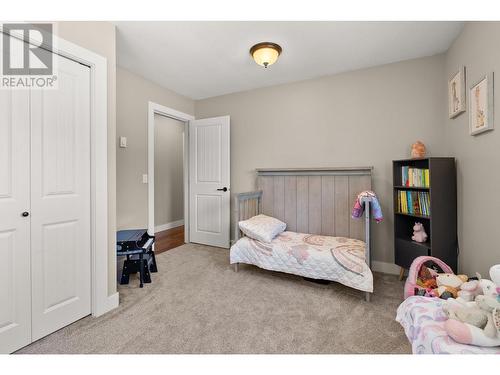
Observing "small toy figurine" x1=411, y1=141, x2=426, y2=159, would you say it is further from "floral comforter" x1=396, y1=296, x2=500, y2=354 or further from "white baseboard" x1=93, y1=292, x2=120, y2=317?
"white baseboard" x1=93, y1=292, x2=120, y2=317

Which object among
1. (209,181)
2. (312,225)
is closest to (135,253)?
(209,181)

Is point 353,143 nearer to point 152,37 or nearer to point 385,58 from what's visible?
point 385,58

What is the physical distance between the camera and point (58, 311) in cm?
161

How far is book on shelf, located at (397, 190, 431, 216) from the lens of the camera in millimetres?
2152

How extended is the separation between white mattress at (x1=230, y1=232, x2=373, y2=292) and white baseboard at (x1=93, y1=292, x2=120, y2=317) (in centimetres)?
116

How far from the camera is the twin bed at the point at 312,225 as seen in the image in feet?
6.96

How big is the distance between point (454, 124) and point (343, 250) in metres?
1.55

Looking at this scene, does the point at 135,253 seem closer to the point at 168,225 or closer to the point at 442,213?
the point at 168,225

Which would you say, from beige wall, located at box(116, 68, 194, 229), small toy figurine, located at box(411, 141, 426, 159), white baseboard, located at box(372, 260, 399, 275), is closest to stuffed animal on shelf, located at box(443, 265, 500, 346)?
small toy figurine, located at box(411, 141, 426, 159)

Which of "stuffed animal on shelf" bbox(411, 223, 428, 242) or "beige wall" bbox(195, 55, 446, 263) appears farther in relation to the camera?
"beige wall" bbox(195, 55, 446, 263)

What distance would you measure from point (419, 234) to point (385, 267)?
2.08 feet

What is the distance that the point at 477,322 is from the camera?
937 millimetres

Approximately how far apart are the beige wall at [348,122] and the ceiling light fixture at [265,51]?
96 cm
